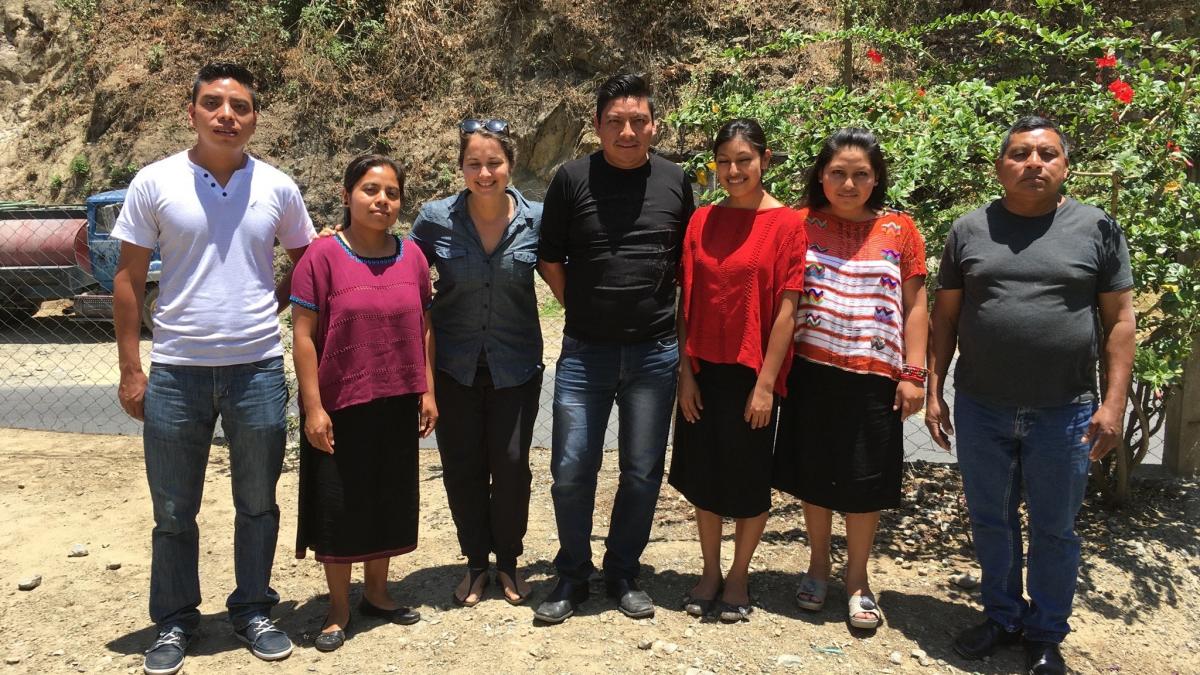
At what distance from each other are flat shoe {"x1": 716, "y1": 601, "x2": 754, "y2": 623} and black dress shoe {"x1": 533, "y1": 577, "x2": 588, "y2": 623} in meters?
0.53

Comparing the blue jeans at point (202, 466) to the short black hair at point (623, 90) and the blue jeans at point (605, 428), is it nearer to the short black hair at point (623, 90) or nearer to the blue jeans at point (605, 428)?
the blue jeans at point (605, 428)

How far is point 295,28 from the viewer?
1266 centimetres

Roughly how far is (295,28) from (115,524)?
9778 millimetres

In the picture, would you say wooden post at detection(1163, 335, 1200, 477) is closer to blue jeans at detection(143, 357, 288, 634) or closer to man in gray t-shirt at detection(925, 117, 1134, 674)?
man in gray t-shirt at detection(925, 117, 1134, 674)

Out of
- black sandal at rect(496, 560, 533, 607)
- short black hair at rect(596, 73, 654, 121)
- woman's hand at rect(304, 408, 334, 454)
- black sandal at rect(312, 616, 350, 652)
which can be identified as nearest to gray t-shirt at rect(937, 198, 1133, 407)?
short black hair at rect(596, 73, 654, 121)

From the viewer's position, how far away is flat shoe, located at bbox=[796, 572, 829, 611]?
3504mm

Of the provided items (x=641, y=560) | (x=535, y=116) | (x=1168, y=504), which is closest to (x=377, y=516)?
(x=641, y=560)

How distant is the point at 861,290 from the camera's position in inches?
125

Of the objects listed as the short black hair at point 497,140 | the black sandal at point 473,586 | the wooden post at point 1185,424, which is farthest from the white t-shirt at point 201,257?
the wooden post at point 1185,424

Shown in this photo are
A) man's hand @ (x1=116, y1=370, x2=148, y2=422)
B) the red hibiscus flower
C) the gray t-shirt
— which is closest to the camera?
the gray t-shirt

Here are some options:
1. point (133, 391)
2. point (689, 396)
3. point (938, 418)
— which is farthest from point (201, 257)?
point (938, 418)

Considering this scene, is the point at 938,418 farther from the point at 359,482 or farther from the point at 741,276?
the point at 359,482

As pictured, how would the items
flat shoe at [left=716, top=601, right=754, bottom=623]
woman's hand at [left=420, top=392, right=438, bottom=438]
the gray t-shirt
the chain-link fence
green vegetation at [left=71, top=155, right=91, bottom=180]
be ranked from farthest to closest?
green vegetation at [left=71, top=155, right=91, bottom=180], the chain-link fence, flat shoe at [left=716, top=601, right=754, bottom=623], woman's hand at [left=420, top=392, right=438, bottom=438], the gray t-shirt

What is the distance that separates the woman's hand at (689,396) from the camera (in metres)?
3.35
